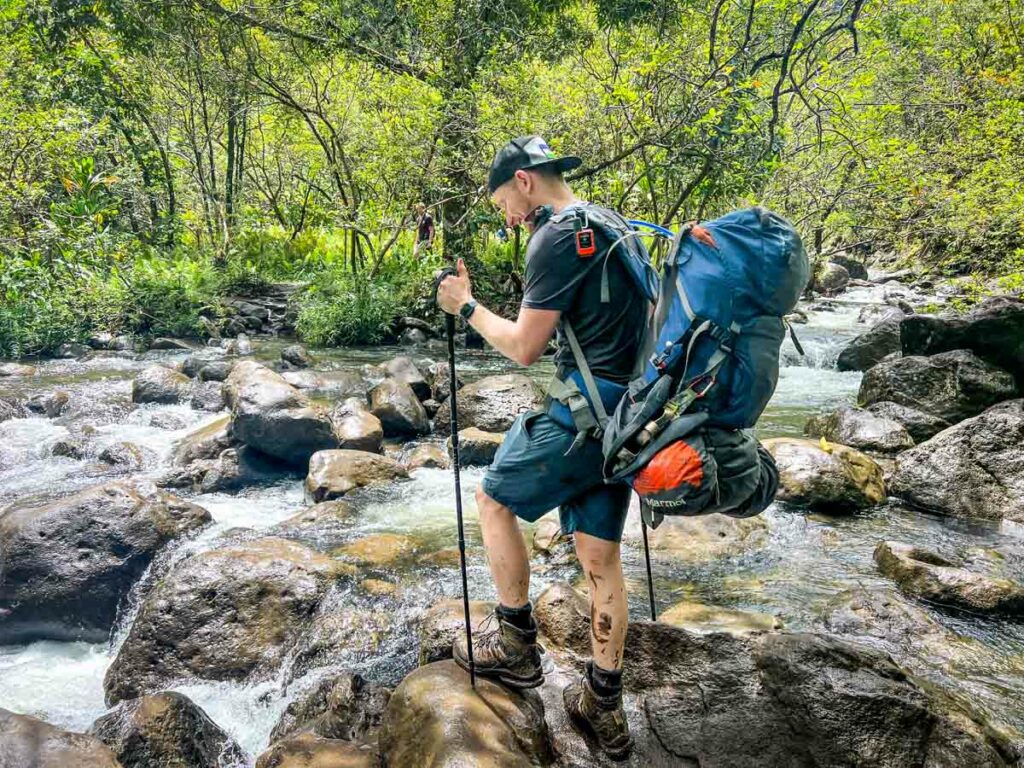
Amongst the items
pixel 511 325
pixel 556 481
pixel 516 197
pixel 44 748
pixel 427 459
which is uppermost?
pixel 516 197

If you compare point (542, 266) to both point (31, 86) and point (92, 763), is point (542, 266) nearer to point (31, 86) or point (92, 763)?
point (92, 763)

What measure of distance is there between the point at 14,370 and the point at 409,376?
7.78 meters

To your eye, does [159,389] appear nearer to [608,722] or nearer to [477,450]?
[477,450]

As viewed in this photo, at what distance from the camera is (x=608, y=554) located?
2738 millimetres

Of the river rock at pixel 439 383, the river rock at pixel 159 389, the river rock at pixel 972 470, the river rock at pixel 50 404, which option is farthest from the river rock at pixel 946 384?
the river rock at pixel 50 404

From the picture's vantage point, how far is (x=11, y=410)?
1016cm

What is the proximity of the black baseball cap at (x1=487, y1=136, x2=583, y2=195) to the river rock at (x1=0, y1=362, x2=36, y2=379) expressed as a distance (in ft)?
43.4

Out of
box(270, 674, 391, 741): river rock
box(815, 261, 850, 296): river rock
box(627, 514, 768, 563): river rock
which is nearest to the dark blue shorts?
box(270, 674, 391, 741): river rock

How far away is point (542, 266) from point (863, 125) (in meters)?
11.2

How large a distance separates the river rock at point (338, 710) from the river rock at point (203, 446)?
17.4ft

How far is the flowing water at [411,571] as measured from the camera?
13.5ft

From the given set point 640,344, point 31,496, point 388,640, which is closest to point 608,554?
point 640,344

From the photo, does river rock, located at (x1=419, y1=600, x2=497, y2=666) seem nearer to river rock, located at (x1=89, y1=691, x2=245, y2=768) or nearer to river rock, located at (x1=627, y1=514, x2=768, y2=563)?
river rock, located at (x1=89, y1=691, x2=245, y2=768)

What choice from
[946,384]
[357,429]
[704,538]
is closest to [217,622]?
[704,538]
